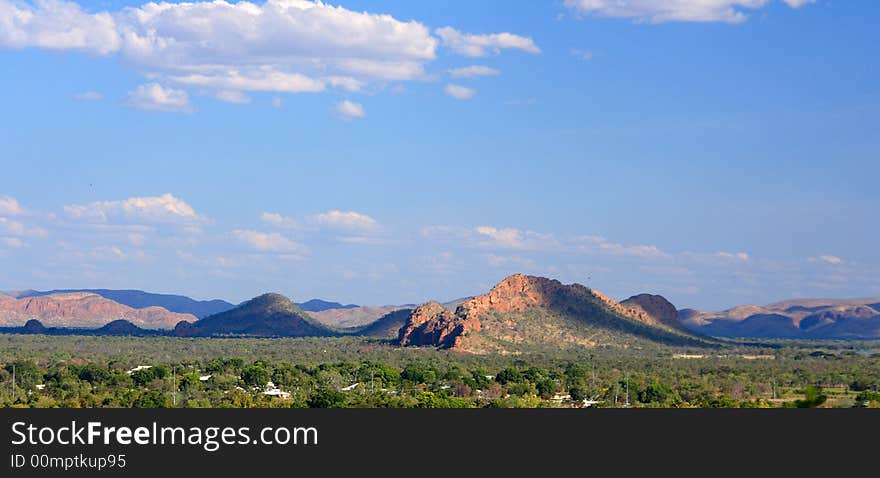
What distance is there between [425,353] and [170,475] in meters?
143

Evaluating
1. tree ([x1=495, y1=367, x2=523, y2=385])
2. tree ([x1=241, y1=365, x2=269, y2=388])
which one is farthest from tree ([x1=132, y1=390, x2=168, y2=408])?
tree ([x1=495, y1=367, x2=523, y2=385])

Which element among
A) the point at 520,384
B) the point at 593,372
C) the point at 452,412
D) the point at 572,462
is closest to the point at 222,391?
the point at 520,384

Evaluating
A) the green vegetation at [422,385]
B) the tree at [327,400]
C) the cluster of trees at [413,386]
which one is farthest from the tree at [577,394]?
the tree at [327,400]

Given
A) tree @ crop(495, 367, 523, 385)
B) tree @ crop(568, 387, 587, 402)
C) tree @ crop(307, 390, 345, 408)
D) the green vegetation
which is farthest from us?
tree @ crop(495, 367, 523, 385)

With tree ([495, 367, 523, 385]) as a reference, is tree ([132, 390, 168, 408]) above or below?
below

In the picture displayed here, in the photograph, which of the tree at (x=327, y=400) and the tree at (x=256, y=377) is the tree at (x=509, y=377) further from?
the tree at (x=327, y=400)

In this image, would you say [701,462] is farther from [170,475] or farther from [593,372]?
[593,372]

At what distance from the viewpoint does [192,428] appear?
53625 mm

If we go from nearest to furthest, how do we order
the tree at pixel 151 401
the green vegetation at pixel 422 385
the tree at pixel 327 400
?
the tree at pixel 151 401, the tree at pixel 327 400, the green vegetation at pixel 422 385

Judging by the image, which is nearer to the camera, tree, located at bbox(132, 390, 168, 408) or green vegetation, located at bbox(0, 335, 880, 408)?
tree, located at bbox(132, 390, 168, 408)

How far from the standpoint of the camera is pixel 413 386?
12256 cm

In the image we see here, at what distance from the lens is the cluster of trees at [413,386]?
10262 centimetres

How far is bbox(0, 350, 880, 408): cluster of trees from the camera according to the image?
103 metres

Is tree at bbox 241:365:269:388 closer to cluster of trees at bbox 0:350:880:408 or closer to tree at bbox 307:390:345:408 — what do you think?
cluster of trees at bbox 0:350:880:408
